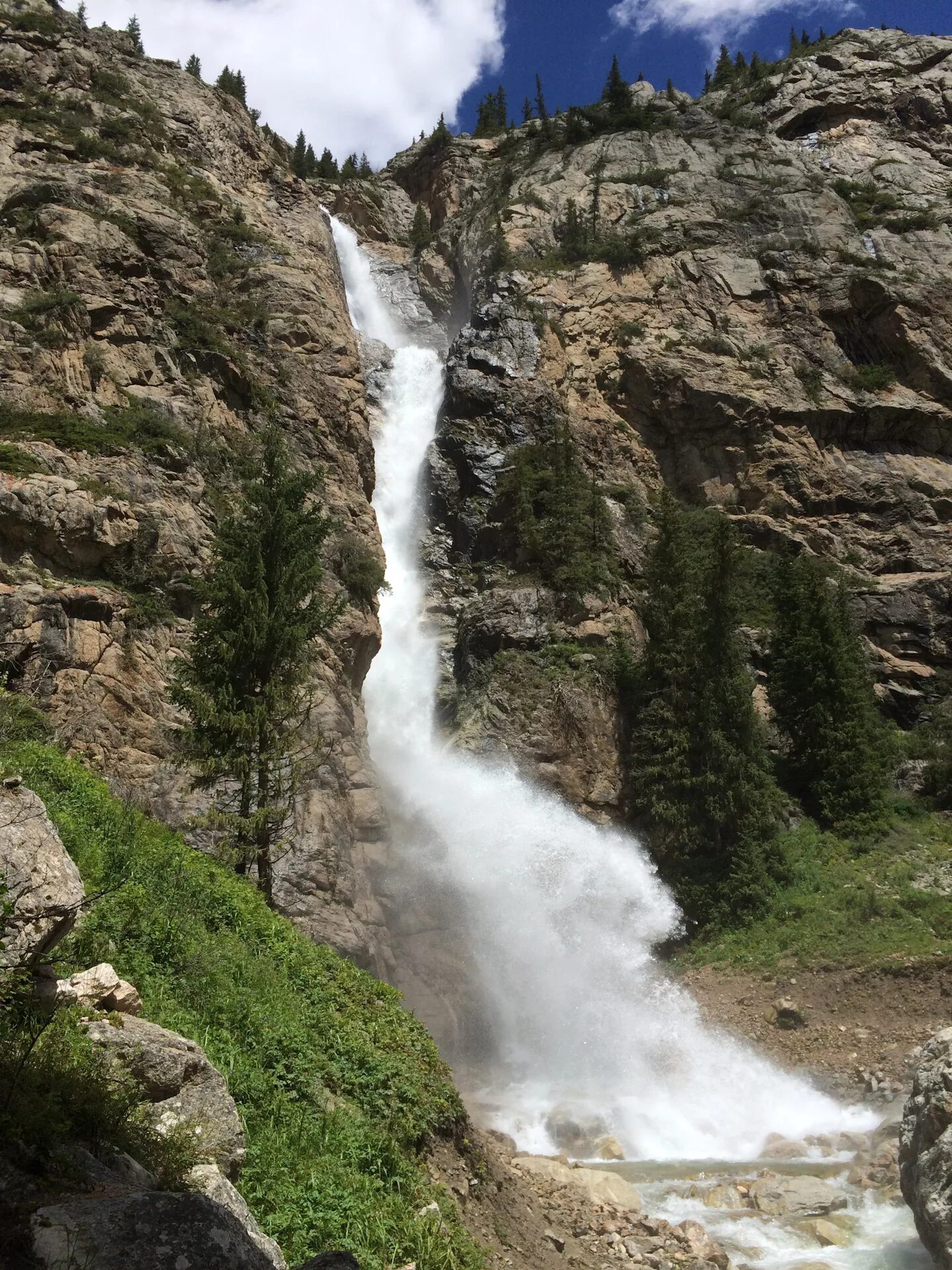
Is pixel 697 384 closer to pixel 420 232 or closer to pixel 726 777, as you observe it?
pixel 726 777

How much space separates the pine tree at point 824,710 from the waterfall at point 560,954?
20.9ft

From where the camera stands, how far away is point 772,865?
978 inches

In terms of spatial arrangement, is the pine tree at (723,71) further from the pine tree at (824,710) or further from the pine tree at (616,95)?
the pine tree at (824,710)

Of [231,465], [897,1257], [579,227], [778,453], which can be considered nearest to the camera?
[897,1257]

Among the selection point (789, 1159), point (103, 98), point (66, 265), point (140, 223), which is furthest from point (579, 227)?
point (789, 1159)

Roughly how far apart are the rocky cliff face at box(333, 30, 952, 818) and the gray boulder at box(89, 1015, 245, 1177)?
22916 mm

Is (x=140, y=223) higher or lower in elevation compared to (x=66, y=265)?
higher

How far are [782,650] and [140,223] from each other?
25425 mm

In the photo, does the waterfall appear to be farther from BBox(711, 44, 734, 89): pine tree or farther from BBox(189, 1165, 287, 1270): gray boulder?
BBox(711, 44, 734, 89): pine tree

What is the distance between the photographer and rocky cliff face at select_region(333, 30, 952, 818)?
1280 inches

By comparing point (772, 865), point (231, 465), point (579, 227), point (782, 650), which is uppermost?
point (579, 227)

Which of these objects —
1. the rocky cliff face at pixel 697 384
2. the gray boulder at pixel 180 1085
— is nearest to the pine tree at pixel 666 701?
the rocky cliff face at pixel 697 384

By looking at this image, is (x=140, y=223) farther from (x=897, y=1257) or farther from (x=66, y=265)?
(x=897, y=1257)

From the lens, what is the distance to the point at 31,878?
216 inches
